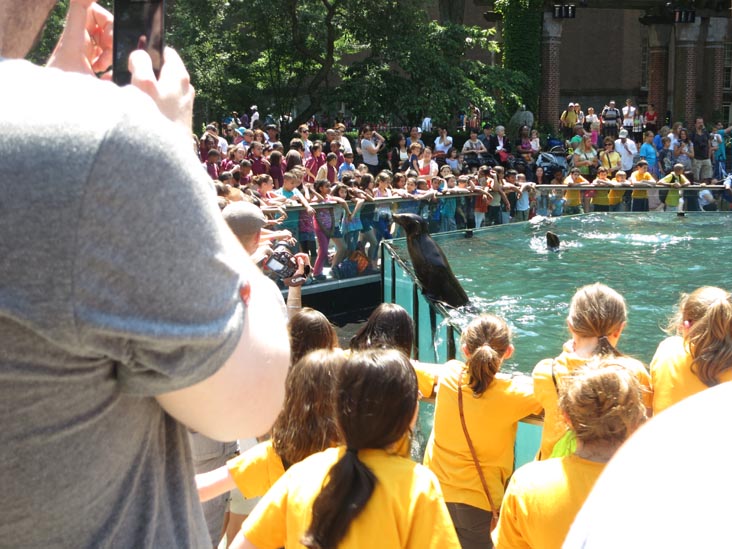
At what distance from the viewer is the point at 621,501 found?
92cm

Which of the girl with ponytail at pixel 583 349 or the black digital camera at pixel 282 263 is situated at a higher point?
the black digital camera at pixel 282 263

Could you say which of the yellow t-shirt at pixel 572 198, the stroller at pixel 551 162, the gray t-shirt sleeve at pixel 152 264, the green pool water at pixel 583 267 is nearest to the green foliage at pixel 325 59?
the stroller at pixel 551 162

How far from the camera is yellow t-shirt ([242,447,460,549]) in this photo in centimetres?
257

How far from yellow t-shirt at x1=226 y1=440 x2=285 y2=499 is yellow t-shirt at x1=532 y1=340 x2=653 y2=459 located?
1.32m

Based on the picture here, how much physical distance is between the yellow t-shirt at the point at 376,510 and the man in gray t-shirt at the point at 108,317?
3.96 ft

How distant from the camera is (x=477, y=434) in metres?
4.32

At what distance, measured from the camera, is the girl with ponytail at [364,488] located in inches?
101

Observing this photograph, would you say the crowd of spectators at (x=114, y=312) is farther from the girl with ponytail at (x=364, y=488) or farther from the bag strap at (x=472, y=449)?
the bag strap at (x=472, y=449)

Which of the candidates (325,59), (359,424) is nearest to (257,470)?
(359,424)

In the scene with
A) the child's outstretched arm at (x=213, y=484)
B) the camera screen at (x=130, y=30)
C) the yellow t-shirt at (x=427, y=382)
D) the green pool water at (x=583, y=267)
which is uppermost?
the camera screen at (x=130, y=30)

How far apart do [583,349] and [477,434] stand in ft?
2.09

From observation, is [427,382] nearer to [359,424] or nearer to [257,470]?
[257,470]

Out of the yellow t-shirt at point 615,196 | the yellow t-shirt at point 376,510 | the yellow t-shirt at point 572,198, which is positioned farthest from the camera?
the yellow t-shirt at point 615,196

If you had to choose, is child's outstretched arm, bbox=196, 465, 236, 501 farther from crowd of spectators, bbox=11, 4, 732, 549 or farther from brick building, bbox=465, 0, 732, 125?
brick building, bbox=465, 0, 732, 125
